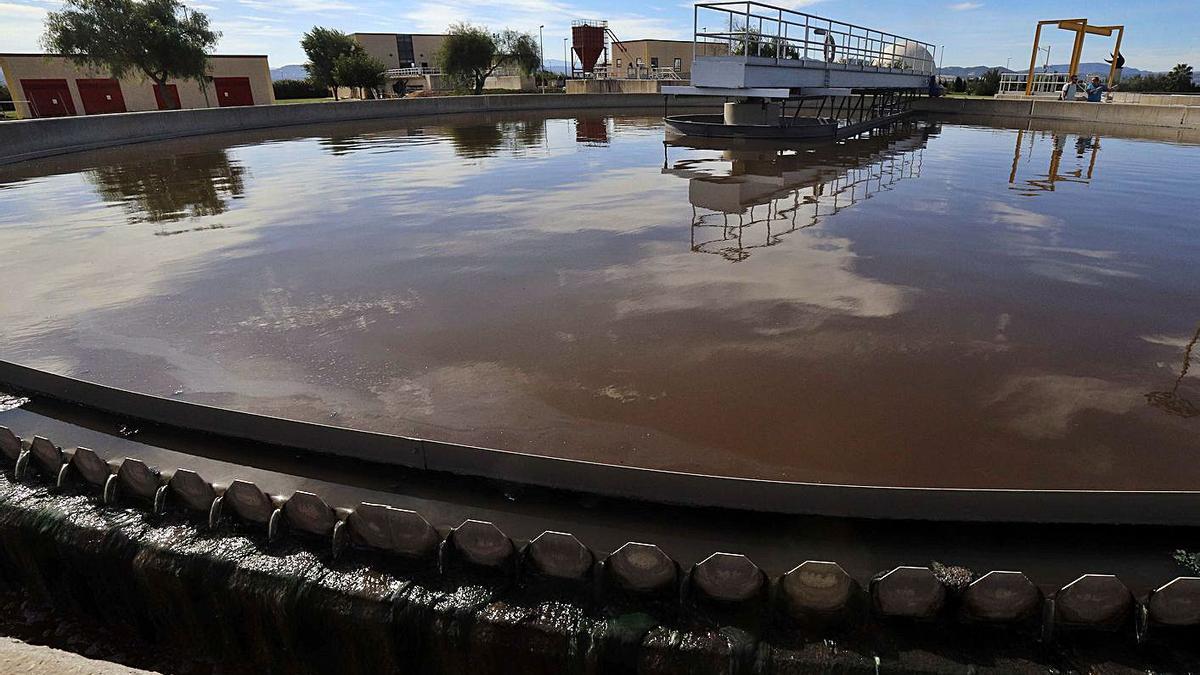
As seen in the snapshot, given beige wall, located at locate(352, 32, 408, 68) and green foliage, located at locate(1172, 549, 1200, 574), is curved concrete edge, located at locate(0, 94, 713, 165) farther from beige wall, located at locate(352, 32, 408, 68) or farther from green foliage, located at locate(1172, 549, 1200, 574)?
beige wall, located at locate(352, 32, 408, 68)

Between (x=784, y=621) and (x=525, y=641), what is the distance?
126cm

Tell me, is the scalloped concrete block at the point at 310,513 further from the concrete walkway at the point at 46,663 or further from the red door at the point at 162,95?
the red door at the point at 162,95

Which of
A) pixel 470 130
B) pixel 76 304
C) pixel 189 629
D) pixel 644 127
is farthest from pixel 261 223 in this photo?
pixel 644 127

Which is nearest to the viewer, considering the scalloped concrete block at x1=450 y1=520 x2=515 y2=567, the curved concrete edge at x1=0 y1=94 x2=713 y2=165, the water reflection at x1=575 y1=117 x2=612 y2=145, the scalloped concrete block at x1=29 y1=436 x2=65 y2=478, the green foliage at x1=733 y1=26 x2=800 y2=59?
the scalloped concrete block at x1=450 y1=520 x2=515 y2=567

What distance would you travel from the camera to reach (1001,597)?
2.96m

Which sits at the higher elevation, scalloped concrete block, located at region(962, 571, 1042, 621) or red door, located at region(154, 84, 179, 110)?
red door, located at region(154, 84, 179, 110)

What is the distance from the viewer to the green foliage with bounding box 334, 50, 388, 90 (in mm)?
49688

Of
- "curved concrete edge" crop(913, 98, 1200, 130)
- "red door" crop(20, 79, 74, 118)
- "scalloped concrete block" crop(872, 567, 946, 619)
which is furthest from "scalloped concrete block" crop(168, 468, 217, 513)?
"red door" crop(20, 79, 74, 118)

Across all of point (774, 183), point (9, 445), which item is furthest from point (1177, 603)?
point (774, 183)

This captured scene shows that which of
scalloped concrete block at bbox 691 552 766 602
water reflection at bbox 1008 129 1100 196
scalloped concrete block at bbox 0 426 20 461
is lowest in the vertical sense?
scalloped concrete block at bbox 691 552 766 602

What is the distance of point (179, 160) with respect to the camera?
18.9 m

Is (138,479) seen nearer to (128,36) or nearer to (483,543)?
(483,543)

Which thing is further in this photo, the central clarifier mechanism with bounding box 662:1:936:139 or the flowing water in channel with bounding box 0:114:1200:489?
the central clarifier mechanism with bounding box 662:1:936:139

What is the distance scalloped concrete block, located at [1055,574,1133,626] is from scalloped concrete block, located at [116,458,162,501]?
4.94m
